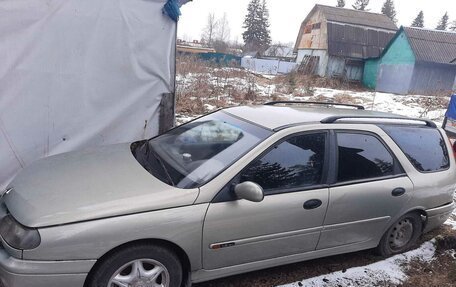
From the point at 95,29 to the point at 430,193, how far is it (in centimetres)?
429

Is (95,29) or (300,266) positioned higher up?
(95,29)

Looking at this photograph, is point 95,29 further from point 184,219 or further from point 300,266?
point 300,266

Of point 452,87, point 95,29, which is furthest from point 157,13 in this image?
point 452,87

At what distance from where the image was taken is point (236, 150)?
2.81 metres

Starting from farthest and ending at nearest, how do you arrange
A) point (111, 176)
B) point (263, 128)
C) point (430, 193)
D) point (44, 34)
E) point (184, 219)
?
point (44, 34)
point (430, 193)
point (263, 128)
point (111, 176)
point (184, 219)

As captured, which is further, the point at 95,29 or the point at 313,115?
the point at 95,29

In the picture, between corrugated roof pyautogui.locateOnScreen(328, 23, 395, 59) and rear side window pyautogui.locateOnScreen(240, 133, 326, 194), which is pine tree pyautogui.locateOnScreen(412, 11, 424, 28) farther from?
rear side window pyautogui.locateOnScreen(240, 133, 326, 194)

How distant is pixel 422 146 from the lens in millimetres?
3652

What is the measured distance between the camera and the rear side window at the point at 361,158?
3.10 m

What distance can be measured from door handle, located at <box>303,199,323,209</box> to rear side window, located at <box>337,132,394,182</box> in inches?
11.6

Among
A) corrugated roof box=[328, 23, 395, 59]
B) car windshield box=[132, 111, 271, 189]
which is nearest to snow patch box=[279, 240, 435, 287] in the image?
car windshield box=[132, 111, 271, 189]

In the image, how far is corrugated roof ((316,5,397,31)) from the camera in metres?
30.4

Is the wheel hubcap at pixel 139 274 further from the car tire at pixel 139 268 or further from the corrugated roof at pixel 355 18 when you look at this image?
the corrugated roof at pixel 355 18

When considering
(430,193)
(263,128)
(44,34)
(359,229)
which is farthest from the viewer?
(44,34)
